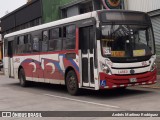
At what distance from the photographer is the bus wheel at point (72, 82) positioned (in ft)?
43.0

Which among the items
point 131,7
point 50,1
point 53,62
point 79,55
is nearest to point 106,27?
point 79,55

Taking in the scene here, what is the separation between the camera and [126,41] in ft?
40.1

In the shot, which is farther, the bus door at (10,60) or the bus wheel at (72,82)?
the bus door at (10,60)

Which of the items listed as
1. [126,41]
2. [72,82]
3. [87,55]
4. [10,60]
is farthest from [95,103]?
[10,60]

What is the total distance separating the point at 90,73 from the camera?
12289 mm

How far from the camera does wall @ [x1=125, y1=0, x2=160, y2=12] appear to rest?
64.3ft

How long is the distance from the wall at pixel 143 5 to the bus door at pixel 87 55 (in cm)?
808

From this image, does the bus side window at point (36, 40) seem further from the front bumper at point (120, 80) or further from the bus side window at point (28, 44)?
the front bumper at point (120, 80)

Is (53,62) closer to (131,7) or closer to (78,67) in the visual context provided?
(78,67)

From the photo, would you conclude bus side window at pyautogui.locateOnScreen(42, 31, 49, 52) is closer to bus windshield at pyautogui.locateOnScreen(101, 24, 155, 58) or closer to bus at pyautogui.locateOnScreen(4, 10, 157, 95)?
bus at pyautogui.locateOnScreen(4, 10, 157, 95)

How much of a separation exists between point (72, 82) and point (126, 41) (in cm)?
264

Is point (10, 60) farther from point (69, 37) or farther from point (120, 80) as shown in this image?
point (120, 80)

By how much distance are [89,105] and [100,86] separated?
1077 millimetres

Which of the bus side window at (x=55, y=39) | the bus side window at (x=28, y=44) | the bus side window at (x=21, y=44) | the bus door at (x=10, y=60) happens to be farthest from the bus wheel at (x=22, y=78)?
the bus side window at (x=55, y=39)
